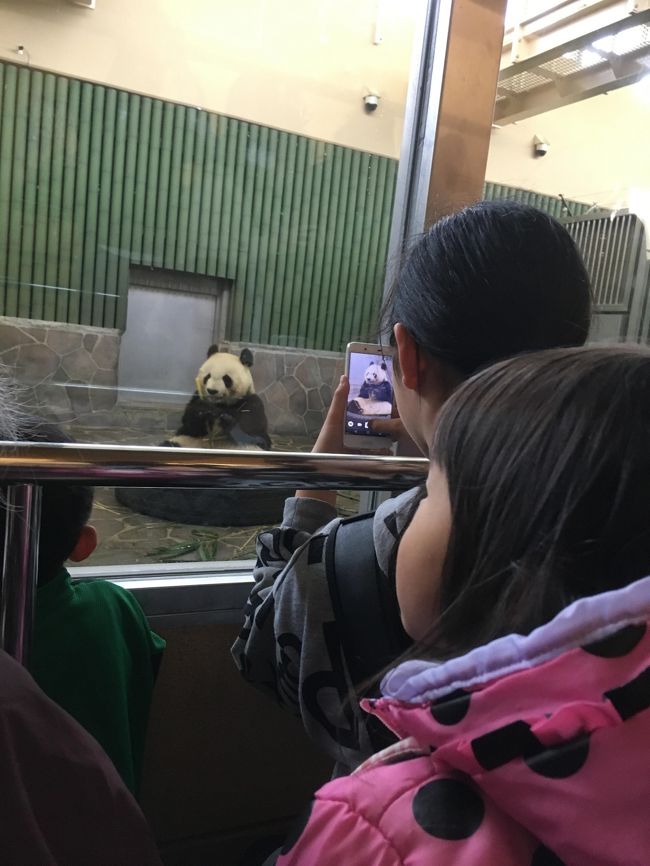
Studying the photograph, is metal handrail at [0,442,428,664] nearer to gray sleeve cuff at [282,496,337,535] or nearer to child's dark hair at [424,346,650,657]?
gray sleeve cuff at [282,496,337,535]

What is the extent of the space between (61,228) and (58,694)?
2.14 meters

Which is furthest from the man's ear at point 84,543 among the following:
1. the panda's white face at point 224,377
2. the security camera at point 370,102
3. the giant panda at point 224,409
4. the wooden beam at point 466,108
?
the panda's white face at point 224,377

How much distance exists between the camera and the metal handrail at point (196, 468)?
0.62 metres

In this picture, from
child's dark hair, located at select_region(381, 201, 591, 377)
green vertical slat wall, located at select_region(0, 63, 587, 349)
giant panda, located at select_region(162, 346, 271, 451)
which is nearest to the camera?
child's dark hair, located at select_region(381, 201, 591, 377)

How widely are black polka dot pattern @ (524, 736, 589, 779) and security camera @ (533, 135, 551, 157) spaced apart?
203cm

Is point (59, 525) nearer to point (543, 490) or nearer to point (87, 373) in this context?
point (543, 490)

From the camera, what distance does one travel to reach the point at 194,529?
2.03 meters

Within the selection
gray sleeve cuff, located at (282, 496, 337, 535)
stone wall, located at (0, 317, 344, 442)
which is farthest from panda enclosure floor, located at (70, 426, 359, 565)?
gray sleeve cuff, located at (282, 496, 337, 535)

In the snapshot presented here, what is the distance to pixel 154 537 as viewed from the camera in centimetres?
188

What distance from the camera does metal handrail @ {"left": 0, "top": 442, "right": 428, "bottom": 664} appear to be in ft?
2.06

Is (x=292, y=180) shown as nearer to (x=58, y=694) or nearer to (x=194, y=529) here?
(x=194, y=529)

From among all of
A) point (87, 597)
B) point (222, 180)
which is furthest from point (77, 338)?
point (87, 597)

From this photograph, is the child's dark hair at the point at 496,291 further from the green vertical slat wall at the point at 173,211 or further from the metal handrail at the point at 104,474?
the green vertical slat wall at the point at 173,211

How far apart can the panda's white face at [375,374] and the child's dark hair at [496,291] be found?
12.1 inches
